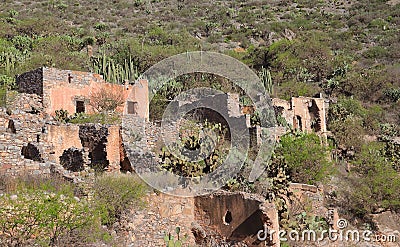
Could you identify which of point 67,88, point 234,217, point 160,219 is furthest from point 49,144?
point 234,217

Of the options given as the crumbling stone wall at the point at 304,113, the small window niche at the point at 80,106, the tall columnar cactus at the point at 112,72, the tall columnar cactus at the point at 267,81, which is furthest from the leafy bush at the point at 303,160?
the tall columnar cactus at the point at 267,81

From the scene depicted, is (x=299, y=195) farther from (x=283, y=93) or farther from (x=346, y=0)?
(x=346, y=0)

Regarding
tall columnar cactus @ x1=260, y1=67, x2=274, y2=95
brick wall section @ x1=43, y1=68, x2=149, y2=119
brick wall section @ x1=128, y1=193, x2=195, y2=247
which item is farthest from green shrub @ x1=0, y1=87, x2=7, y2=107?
tall columnar cactus @ x1=260, y1=67, x2=274, y2=95

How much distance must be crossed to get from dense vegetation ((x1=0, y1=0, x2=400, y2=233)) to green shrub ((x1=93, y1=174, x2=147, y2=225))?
3.09 meters

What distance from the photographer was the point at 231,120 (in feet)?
62.2

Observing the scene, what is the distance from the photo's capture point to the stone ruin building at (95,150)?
10.3 m

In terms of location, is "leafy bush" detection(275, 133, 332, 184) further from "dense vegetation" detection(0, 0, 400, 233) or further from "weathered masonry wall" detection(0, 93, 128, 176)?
"weathered masonry wall" detection(0, 93, 128, 176)

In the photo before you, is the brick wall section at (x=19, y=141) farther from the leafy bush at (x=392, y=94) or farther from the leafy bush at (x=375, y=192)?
the leafy bush at (x=392, y=94)

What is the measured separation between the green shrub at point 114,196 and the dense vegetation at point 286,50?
309cm

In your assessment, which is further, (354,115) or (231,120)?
(354,115)

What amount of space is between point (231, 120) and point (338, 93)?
16.1 meters

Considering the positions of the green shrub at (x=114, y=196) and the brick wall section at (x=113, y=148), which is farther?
the brick wall section at (x=113, y=148)

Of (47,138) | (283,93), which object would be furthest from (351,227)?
(283,93)

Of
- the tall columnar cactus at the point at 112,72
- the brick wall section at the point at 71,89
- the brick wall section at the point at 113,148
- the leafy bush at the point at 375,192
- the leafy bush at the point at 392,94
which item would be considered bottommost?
the leafy bush at the point at 375,192
